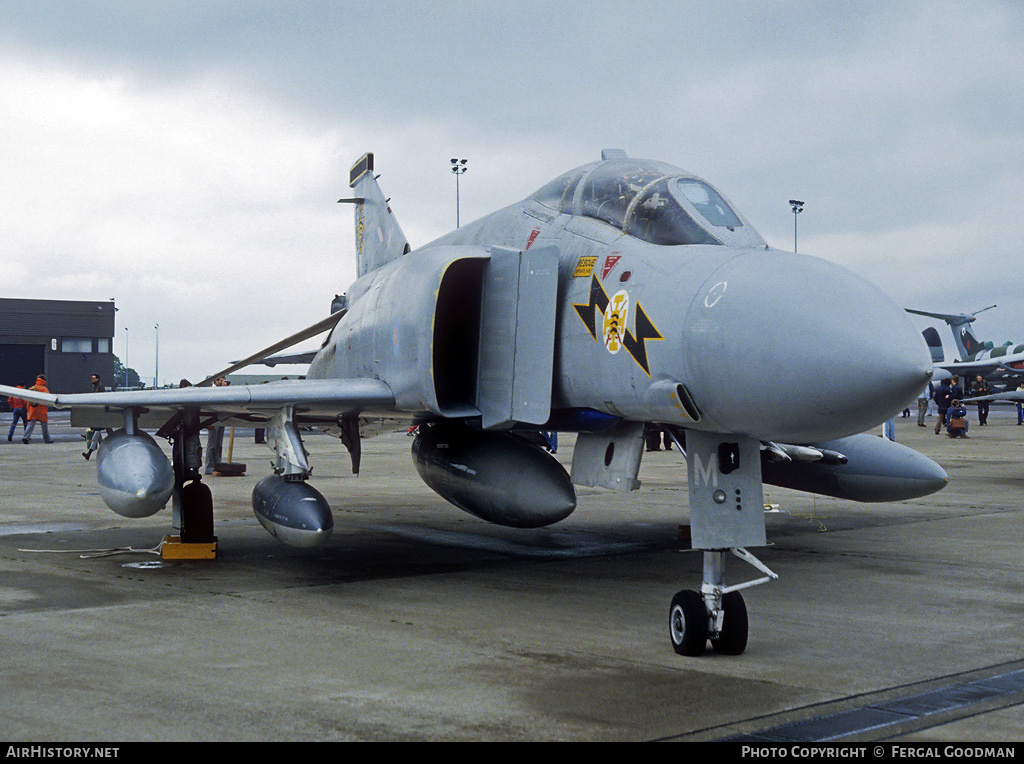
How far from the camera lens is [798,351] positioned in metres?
5.16

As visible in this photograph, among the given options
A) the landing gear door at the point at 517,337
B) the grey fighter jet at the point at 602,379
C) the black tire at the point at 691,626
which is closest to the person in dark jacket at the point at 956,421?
the grey fighter jet at the point at 602,379

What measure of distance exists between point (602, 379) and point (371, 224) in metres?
6.89

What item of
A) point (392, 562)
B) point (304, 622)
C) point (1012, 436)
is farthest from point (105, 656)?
point (1012, 436)

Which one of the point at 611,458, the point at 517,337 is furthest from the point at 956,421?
the point at 517,337

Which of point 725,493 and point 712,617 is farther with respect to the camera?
point 725,493

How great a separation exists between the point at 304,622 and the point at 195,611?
0.88 m

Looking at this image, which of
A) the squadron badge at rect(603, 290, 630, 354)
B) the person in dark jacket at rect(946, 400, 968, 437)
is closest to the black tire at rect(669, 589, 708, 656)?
the squadron badge at rect(603, 290, 630, 354)

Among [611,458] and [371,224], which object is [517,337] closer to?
[611,458]

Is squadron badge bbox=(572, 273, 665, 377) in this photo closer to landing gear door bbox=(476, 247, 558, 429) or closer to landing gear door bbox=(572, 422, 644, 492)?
landing gear door bbox=(476, 247, 558, 429)

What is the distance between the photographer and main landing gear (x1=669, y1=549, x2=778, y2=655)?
5.84 meters

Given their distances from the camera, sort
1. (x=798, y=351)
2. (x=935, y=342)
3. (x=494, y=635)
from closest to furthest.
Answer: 1. (x=798, y=351)
2. (x=494, y=635)
3. (x=935, y=342)

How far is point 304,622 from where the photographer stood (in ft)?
22.1

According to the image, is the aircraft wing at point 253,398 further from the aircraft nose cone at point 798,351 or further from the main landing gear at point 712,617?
the aircraft nose cone at point 798,351

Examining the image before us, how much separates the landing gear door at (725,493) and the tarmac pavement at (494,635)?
0.69m
